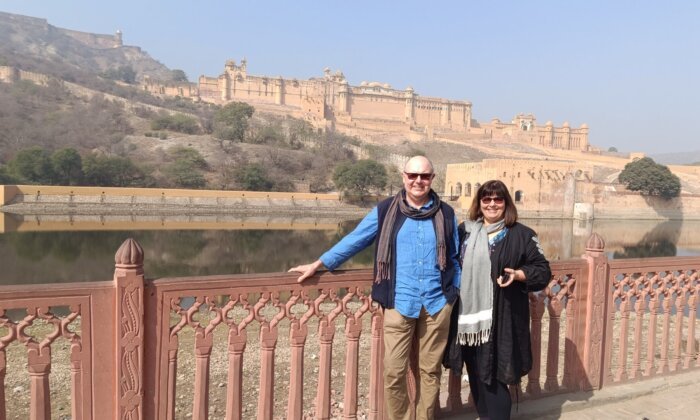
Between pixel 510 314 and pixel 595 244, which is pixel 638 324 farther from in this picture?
pixel 510 314

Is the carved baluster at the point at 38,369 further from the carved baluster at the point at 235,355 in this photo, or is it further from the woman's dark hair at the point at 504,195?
the woman's dark hair at the point at 504,195

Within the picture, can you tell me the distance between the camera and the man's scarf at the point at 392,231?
253cm

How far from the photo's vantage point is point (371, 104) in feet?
231

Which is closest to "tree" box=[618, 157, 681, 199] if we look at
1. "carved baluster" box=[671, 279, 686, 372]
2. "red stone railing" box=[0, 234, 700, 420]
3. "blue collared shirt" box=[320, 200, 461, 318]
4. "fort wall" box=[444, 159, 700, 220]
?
"fort wall" box=[444, 159, 700, 220]

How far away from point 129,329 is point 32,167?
35244mm

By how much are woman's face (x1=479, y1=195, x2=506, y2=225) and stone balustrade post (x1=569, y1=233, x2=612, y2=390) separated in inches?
37.4

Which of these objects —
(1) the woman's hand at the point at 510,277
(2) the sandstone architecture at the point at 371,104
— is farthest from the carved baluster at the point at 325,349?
(2) the sandstone architecture at the point at 371,104

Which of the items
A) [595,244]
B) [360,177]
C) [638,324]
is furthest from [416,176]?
[360,177]

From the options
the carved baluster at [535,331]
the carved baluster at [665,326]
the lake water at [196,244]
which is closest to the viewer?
the carved baluster at [535,331]

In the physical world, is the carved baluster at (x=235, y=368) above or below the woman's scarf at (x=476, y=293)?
below

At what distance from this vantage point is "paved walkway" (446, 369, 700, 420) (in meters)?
3.29

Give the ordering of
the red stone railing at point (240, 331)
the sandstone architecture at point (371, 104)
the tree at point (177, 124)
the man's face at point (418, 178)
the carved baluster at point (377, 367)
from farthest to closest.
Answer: the sandstone architecture at point (371, 104) < the tree at point (177, 124) < the carved baluster at point (377, 367) < the man's face at point (418, 178) < the red stone railing at point (240, 331)

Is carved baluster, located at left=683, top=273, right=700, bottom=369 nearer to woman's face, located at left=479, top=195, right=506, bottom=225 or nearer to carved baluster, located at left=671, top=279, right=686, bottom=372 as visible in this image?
carved baluster, located at left=671, top=279, right=686, bottom=372

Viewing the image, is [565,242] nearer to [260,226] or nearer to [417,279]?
[260,226]
